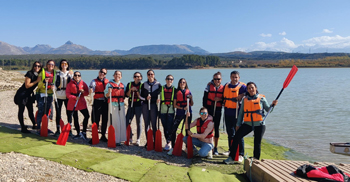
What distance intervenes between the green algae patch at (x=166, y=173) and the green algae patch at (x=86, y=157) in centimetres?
109

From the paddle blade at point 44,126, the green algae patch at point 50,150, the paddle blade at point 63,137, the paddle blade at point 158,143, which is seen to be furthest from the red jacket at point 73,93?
the paddle blade at point 158,143

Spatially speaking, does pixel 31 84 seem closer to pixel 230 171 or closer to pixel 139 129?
pixel 139 129

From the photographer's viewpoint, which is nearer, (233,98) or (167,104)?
(233,98)

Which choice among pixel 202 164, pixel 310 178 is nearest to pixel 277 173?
pixel 310 178

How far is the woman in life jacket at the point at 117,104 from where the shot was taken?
269 inches

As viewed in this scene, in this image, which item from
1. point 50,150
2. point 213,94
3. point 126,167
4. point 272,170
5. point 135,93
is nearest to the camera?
point 272,170

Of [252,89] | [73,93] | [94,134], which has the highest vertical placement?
[252,89]

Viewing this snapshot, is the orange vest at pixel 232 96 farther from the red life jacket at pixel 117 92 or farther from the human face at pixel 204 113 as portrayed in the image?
the red life jacket at pixel 117 92

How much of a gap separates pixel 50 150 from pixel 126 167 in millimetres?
1839

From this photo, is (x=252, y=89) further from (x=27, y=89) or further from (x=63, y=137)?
(x=27, y=89)

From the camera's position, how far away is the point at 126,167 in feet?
17.5

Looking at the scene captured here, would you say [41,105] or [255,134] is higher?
[41,105]

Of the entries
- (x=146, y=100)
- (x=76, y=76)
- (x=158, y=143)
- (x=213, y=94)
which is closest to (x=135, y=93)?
(x=146, y=100)

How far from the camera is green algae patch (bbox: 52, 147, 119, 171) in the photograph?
5.18m
